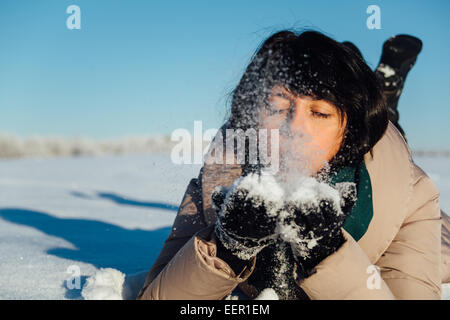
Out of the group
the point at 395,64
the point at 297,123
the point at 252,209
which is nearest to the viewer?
the point at 252,209

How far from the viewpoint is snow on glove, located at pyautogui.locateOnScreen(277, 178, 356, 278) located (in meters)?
0.90

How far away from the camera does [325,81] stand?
3.95 ft

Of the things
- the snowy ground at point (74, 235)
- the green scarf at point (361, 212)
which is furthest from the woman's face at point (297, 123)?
the snowy ground at point (74, 235)

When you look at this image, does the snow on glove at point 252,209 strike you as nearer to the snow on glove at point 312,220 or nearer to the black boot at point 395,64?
the snow on glove at point 312,220

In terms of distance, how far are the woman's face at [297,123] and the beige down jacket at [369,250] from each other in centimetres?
23

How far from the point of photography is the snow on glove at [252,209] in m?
0.89

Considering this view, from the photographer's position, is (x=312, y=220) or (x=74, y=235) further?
(x=74, y=235)

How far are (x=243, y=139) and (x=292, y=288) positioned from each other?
0.55 metres

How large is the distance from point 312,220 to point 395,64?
2.57 metres

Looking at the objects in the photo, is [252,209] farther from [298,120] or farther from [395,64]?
[395,64]

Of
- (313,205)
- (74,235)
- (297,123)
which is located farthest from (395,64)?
(74,235)

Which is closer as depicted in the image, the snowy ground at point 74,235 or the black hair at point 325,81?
the black hair at point 325,81

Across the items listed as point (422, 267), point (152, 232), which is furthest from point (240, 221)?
point (152, 232)

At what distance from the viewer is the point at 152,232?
2961mm
